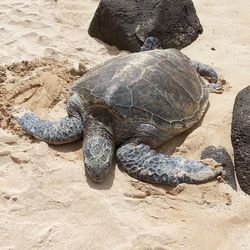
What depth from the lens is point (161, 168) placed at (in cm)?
292

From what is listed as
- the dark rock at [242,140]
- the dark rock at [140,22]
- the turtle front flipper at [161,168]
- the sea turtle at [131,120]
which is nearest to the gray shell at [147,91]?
the sea turtle at [131,120]

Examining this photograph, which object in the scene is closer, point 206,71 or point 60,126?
point 60,126

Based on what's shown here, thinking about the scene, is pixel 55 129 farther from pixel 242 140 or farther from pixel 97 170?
pixel 242 140

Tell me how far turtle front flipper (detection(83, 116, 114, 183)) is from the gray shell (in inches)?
5.6

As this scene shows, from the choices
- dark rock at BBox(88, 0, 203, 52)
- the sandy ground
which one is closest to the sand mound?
the sandy ground

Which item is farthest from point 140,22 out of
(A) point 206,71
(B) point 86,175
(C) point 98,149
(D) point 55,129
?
(B) point 86,175

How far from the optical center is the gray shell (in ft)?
10.1

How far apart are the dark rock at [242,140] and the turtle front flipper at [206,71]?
75 cm

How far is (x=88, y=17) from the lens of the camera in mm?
4902

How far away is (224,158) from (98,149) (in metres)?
0.86

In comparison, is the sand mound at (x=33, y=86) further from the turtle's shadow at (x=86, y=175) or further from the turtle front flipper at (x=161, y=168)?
the turtle front flipper at (x=161, y=168)

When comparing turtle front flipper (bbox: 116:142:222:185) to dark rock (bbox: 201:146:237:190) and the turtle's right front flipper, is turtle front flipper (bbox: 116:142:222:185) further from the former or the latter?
the turtle's right front flipper

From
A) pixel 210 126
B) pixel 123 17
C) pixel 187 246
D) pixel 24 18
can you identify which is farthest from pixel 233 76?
pixel 24 18

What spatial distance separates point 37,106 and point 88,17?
1721mm
